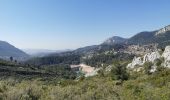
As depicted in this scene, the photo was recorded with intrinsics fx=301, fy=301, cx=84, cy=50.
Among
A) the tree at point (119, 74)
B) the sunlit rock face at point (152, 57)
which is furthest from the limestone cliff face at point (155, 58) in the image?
the tree at point (119, 74)

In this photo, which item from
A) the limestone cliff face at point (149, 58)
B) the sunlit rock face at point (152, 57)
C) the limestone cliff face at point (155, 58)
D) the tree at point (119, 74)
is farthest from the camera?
the limestone cliff face at point (149, 58)

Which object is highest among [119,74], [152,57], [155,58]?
[152,57]

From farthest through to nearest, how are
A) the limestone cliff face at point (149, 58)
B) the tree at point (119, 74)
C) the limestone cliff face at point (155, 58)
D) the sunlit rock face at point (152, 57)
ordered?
1. the limestone cliff face at point (149, 58)
2. the sunlit rock face at point (152, 57)
3. the limestone cliff face at point (155, 58)
4. the tree at point (119, 74)

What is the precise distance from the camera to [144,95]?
24062 mm

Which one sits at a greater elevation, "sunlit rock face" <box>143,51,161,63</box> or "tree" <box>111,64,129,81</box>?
"sunlit rock face" <box>143,51,161,63</box>

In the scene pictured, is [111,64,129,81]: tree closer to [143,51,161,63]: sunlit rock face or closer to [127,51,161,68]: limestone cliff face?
[127,51,161,68]: limestone cliff face

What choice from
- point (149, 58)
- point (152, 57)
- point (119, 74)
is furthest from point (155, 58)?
point (119, 74)

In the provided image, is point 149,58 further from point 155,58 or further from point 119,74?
point 119,74

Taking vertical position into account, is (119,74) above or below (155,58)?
below

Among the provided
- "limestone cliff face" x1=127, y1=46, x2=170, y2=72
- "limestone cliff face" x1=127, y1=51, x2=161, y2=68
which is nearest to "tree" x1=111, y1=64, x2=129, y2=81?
"limestone cliff face" x1=127, y1=46, x2=170, y2=72

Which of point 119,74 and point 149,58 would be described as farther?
point 149,58

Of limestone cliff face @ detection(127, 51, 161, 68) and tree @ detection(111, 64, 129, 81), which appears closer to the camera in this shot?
tree @ detection(111, 64, 129, 81)

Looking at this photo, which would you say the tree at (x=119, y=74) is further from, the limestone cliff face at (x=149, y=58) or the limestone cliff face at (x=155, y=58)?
the limestone cliff face at (x=149, y=58)

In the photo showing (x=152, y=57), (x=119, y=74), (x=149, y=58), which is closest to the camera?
(x=119, y=74)
